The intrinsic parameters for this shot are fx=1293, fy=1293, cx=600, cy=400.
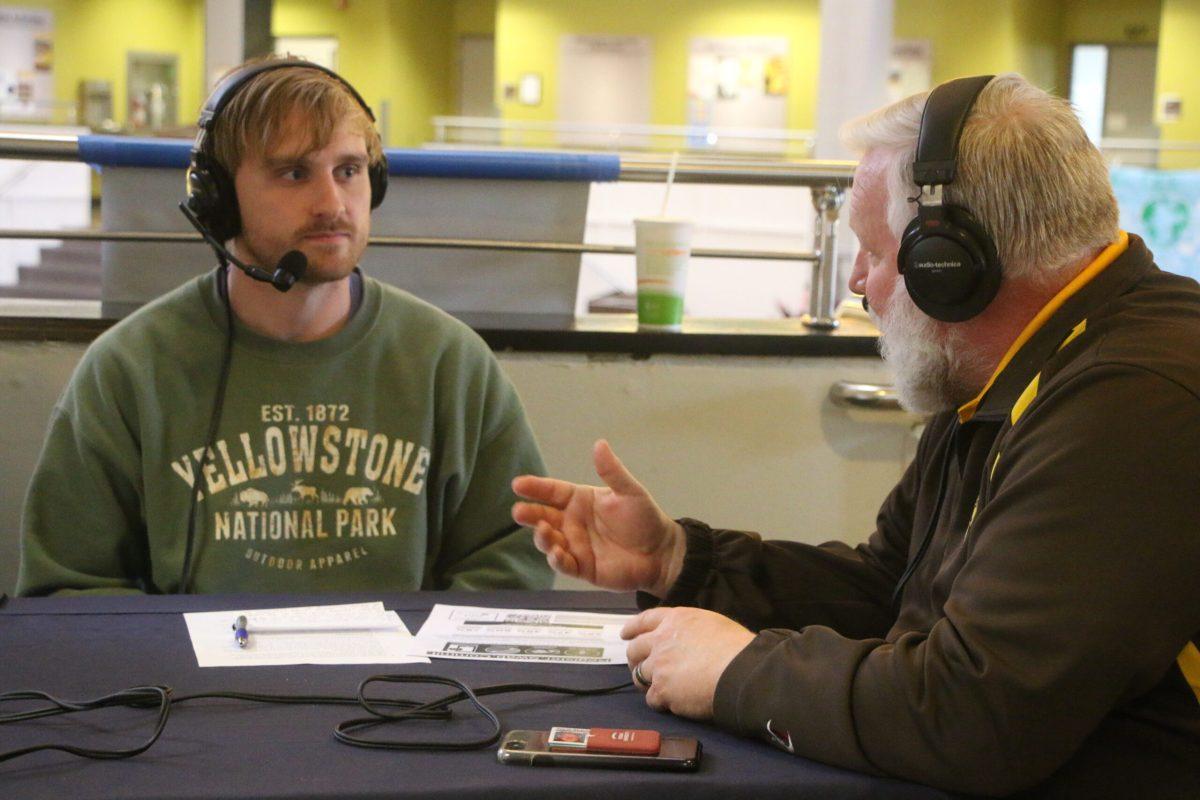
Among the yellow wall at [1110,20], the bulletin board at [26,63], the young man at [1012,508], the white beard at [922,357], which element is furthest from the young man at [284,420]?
the yellow wall at [1110,20]

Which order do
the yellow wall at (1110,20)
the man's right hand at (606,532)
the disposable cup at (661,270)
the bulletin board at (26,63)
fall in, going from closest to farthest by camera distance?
1. the man's right hand at (606,532)
2. the disposable cup at (661,270)
3. the bulletin board at (26,63)
4. the yellow wall at (1110,20)

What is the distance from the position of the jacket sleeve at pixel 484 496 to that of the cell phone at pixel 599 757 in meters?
0.81

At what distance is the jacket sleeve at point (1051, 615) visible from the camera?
3.10 feet

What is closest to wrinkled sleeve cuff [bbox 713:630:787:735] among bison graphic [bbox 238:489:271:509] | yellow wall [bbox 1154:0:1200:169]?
bison graphic [bbox 238:489:271:509]

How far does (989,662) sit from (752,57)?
1330 cm

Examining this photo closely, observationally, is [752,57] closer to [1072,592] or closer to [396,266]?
[396,266]

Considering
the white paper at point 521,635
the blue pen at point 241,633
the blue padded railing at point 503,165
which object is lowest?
the white paper at point 521,635

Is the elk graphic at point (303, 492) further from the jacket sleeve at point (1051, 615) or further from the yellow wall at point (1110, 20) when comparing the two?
the yellow wall at point (1110, 20)

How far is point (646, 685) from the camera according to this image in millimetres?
1197

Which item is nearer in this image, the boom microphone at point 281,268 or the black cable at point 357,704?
the black cable at point 357,704

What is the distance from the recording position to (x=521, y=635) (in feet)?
4.43

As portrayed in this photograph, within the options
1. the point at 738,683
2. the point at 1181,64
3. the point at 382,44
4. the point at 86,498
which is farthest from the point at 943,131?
the point at 382,44

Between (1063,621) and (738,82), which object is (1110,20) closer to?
(738,82)

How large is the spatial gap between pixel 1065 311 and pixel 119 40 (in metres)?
14.8
